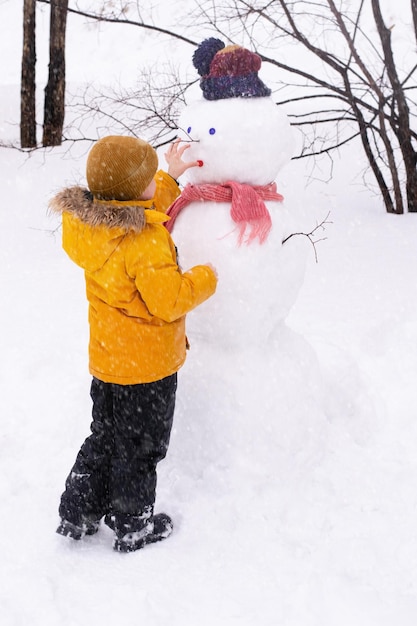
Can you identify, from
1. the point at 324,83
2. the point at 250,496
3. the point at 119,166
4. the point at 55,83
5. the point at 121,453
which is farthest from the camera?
the point at 55,83

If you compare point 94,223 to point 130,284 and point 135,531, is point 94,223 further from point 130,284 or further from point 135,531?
point 135,531

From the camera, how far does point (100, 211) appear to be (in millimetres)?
2314

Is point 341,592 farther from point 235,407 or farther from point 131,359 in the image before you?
point 131,359

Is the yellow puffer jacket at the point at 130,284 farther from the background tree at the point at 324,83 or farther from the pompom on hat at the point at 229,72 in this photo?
the background tree at the point at 324,83

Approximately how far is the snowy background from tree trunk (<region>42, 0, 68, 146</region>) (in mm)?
4124

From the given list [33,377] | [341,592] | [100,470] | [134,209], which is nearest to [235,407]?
[100,470]

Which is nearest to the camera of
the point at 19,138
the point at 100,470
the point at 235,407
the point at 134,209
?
the point at 134,209

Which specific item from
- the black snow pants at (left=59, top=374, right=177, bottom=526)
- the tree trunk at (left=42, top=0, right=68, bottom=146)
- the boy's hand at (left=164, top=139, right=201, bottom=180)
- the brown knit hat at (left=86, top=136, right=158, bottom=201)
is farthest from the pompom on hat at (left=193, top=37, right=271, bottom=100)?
the tree trunk at (left=42, top=0, right=68, bottom=146)

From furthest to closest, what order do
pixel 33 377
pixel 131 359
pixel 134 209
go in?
pixel 33 377 < pixel 131 359 < pixel 134 209

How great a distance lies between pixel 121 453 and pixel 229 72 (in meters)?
1.65

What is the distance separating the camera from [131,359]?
97.4 inches

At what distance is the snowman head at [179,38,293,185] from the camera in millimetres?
2682

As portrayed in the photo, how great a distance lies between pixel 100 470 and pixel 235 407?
2.22ft


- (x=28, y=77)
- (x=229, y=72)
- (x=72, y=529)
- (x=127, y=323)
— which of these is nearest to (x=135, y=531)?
(x=72, y=529)
